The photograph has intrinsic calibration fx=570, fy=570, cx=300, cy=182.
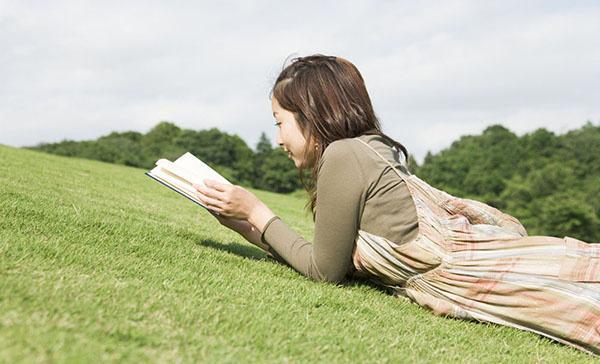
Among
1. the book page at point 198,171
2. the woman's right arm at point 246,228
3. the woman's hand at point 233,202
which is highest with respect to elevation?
the book page at point 198,171

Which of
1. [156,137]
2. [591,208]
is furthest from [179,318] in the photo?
[156,137]

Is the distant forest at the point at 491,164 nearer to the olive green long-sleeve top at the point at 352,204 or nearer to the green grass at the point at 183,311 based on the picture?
the olive green long-sleeve top at the point at 352,204

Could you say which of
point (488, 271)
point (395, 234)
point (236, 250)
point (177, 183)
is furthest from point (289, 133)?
point (488, 271)

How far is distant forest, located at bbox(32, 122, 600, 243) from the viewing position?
172 ft

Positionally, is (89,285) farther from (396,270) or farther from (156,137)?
(156,137)

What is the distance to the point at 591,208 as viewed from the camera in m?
51.1

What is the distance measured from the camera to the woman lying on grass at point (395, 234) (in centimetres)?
329

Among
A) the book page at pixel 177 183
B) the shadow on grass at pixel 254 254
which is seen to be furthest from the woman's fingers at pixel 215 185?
the shadow on grass at pixel 254 254

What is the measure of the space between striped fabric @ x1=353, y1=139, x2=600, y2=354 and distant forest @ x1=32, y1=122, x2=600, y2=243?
51.6 m

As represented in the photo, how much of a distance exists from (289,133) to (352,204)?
2.28 feet

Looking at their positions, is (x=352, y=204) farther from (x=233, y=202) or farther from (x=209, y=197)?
(x=209, y=197)

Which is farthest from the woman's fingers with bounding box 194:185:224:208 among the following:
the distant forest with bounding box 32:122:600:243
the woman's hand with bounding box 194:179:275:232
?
the distant forest with bounding box 32:122:600:243

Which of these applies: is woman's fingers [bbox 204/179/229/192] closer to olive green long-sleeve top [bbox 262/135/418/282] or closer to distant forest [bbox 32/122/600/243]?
olive green long-sleeve top [bbox 262/135/418/282]

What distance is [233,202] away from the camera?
376 centimetres
